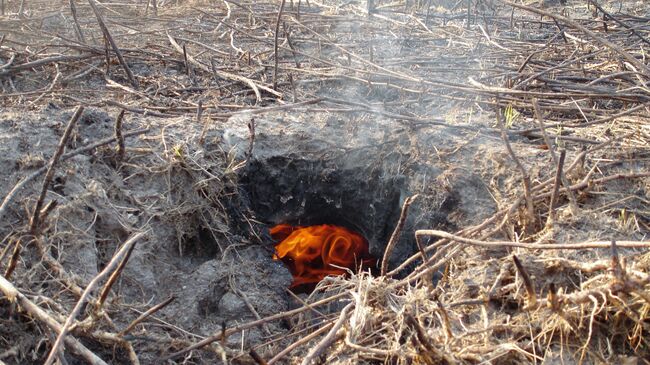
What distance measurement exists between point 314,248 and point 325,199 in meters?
0.48

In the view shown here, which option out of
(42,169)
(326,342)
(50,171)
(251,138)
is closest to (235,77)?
(251,138)

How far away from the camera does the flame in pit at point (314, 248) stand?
4859 mm

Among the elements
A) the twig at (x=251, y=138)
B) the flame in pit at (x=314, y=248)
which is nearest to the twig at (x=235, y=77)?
the twig at (x=251, y=138)

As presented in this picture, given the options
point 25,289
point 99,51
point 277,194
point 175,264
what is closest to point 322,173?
point 277,194

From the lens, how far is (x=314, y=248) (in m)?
4.90

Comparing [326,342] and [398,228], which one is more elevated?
[398,228]

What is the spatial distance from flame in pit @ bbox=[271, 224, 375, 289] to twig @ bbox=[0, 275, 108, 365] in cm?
230

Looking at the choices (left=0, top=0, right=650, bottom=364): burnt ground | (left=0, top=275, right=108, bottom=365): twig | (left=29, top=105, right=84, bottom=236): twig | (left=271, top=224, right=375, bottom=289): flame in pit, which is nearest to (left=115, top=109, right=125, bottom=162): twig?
(left=0, top=0, right=650, bottom=364): burnt ground

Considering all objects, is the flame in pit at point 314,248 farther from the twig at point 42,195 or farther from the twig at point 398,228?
the twig at point 42,195

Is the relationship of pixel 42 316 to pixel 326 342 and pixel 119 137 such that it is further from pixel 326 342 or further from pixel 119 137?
pixel 119 137

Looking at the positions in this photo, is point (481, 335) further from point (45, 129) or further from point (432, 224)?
point (45, 129)

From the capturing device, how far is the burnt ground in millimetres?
2736

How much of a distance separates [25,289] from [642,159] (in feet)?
10.7

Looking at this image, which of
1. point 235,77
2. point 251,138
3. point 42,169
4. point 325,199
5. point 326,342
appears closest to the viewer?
point 326,342
